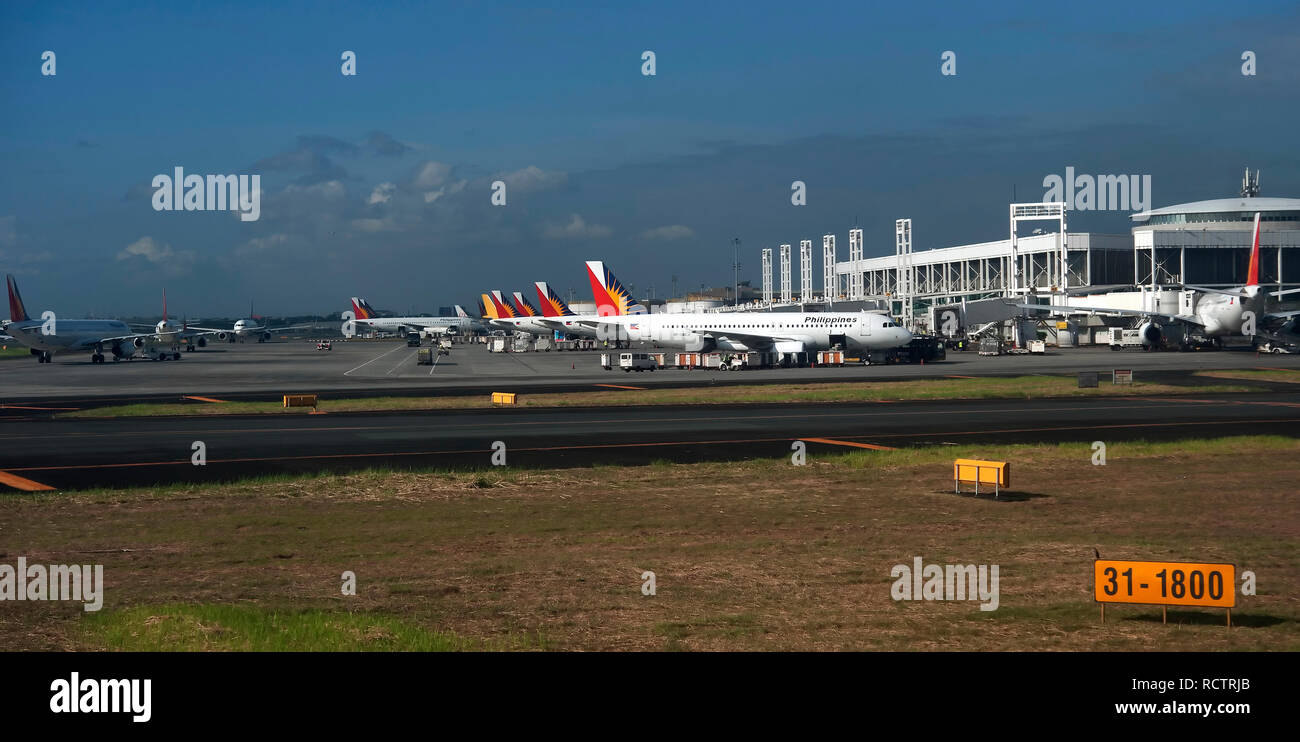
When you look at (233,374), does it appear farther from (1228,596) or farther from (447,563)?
(1228,596)

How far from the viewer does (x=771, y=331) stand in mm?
89938

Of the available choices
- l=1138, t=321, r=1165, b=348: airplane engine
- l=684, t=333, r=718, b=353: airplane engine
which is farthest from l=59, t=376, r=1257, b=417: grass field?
l=1138, t=321, r=1165, b=348: airplane engine

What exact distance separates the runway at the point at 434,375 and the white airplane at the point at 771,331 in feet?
10.4

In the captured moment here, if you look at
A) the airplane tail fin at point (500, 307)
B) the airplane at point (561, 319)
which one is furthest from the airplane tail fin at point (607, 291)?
the airplane tail fin at point (500, 307)

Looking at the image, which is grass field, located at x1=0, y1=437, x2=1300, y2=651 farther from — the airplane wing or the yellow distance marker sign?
the airplane wing

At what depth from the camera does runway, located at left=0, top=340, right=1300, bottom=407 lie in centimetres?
6406

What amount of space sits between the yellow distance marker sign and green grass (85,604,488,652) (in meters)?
8.03

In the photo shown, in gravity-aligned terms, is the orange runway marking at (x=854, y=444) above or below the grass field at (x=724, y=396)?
below

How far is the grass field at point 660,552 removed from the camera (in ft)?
43.2

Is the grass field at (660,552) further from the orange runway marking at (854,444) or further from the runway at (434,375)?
the runway at (434,375)

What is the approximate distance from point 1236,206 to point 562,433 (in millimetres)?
160478

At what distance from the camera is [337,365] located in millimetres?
101312

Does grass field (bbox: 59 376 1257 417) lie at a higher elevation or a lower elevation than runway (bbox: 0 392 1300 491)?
higher
